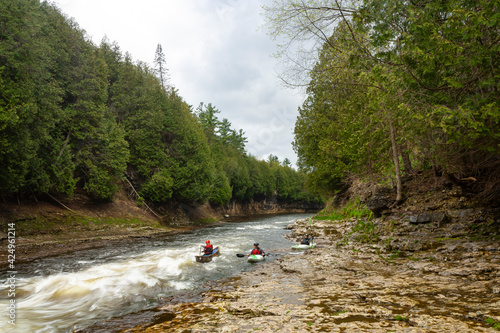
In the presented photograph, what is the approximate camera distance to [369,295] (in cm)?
654

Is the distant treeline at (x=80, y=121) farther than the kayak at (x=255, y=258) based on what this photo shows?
Yes

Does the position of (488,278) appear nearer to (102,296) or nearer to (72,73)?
(102,296)

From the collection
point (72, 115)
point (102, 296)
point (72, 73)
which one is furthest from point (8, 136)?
point (102, 296)

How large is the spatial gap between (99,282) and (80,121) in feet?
67.4

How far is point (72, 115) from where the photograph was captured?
25.2 metres

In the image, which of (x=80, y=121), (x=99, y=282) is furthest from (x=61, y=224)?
(x=99, y=282)

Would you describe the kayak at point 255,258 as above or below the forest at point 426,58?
below

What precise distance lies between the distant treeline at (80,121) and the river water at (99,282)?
29.9 feet

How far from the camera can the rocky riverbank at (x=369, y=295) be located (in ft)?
16.1

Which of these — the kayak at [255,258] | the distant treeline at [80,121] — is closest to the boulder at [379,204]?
the kayak at [255,258]

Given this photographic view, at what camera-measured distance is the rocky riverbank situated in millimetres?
4902

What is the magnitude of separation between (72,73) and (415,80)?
29.9 m

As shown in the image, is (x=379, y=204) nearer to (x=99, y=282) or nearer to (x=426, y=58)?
(x=426, y=58)

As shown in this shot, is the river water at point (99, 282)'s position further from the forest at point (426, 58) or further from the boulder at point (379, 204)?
the forest at point (426, 58)
